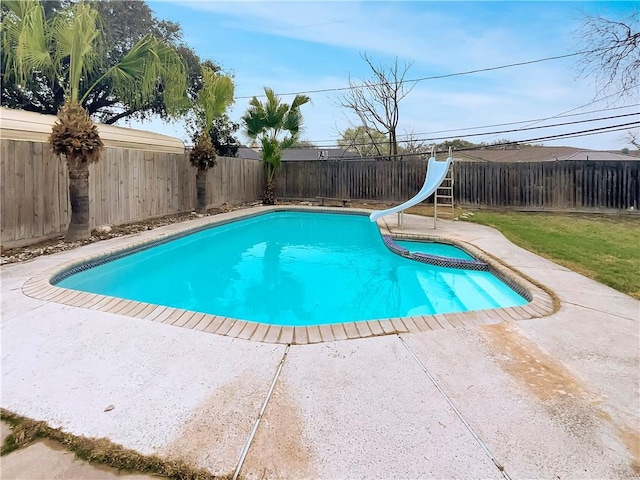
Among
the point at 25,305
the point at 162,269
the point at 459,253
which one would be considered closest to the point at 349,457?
the point at 25,305

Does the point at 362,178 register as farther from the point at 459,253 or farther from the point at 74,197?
the point at 74,197

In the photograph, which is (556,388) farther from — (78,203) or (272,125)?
(272,125)

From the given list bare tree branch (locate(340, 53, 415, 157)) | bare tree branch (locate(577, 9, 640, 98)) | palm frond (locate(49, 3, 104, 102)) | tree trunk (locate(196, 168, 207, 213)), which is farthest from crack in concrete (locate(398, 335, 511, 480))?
bare tree branch (locate(340, 53, 415, 157))

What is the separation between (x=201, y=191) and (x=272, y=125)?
3569mm

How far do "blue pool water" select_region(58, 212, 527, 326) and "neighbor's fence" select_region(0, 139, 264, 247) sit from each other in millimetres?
1519

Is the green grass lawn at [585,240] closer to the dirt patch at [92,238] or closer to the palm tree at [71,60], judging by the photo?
the dirt patch at [92,238]

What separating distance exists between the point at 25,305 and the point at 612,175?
12412mm

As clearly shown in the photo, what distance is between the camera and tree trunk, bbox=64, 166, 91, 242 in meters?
5.68

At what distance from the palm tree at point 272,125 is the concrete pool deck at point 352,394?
981 cm

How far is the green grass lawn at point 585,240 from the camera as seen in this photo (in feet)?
13.7

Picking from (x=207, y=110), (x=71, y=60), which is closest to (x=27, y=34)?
(x=71, y=60)

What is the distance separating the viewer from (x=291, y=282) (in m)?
4.98

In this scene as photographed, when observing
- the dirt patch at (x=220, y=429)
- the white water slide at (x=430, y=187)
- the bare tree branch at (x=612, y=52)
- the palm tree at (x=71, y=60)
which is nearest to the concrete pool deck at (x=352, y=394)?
the dirt patch at (x=220, y=429)

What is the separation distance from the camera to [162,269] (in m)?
5.35
